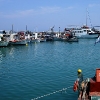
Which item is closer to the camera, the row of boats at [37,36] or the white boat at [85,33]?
the row of boats at [37,36]

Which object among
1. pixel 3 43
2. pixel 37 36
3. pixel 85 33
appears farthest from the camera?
pixel 85 33

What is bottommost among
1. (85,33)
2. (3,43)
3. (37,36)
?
(3,43)

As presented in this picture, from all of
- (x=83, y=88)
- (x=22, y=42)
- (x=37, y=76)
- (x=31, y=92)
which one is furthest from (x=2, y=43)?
(x=83, y=88)

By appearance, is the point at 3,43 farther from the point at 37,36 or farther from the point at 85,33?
the point at 85,33

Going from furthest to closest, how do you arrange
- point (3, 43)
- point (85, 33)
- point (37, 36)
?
point (85, 33), point (37, 36), point (3, 43)

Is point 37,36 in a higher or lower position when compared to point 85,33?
lower

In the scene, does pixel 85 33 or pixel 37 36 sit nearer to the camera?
pixel 37 36

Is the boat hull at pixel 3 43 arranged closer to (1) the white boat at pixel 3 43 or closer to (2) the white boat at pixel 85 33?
(1) the white boat at pixel 3 43

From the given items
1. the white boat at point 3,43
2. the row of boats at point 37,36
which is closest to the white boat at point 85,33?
the row of boats at point 37,36

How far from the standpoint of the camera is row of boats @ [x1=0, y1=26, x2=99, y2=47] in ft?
262

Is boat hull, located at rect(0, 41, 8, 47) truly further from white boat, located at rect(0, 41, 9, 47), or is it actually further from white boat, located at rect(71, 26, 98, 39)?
white boat, located at rect(71, 26, 98, 39)

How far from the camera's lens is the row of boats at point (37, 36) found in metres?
80.0

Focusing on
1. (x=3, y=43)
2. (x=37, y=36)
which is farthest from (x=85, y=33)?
(x=3, y=43)

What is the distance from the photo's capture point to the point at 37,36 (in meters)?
111
